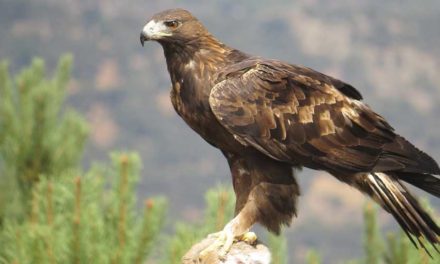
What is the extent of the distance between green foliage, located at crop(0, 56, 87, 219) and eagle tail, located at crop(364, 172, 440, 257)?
4.61m

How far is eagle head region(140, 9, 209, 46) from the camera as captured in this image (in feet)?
21.4

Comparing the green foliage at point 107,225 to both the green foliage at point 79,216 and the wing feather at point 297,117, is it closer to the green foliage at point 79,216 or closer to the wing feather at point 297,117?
the green foliage at point 79,216

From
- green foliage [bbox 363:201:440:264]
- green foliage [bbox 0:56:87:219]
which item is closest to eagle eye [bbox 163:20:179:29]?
green foliage [bbox 363:201:440:264]

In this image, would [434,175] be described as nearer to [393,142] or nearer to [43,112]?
[393,142]

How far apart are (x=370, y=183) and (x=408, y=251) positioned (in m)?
1.21

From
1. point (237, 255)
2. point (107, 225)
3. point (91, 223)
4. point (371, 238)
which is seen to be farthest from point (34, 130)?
point (237, 255)

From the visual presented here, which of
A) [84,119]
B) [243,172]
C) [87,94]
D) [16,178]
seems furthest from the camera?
[87,94]

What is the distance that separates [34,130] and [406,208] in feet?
17.6

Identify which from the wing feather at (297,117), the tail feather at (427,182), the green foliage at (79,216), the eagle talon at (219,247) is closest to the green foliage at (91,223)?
the green foliage at (79,216)

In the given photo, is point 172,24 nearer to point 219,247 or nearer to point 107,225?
point 219,247

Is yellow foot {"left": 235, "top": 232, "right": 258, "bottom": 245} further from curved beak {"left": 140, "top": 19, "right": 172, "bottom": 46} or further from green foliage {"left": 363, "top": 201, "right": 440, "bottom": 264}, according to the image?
curved beak {"left": 140, "top": 19, "right": 172, "bottom": 46}

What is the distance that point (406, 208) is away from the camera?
624 cm

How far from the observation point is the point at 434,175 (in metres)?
6.29

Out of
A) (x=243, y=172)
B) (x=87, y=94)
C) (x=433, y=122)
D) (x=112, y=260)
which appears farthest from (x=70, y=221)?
(x=433, y=122)
